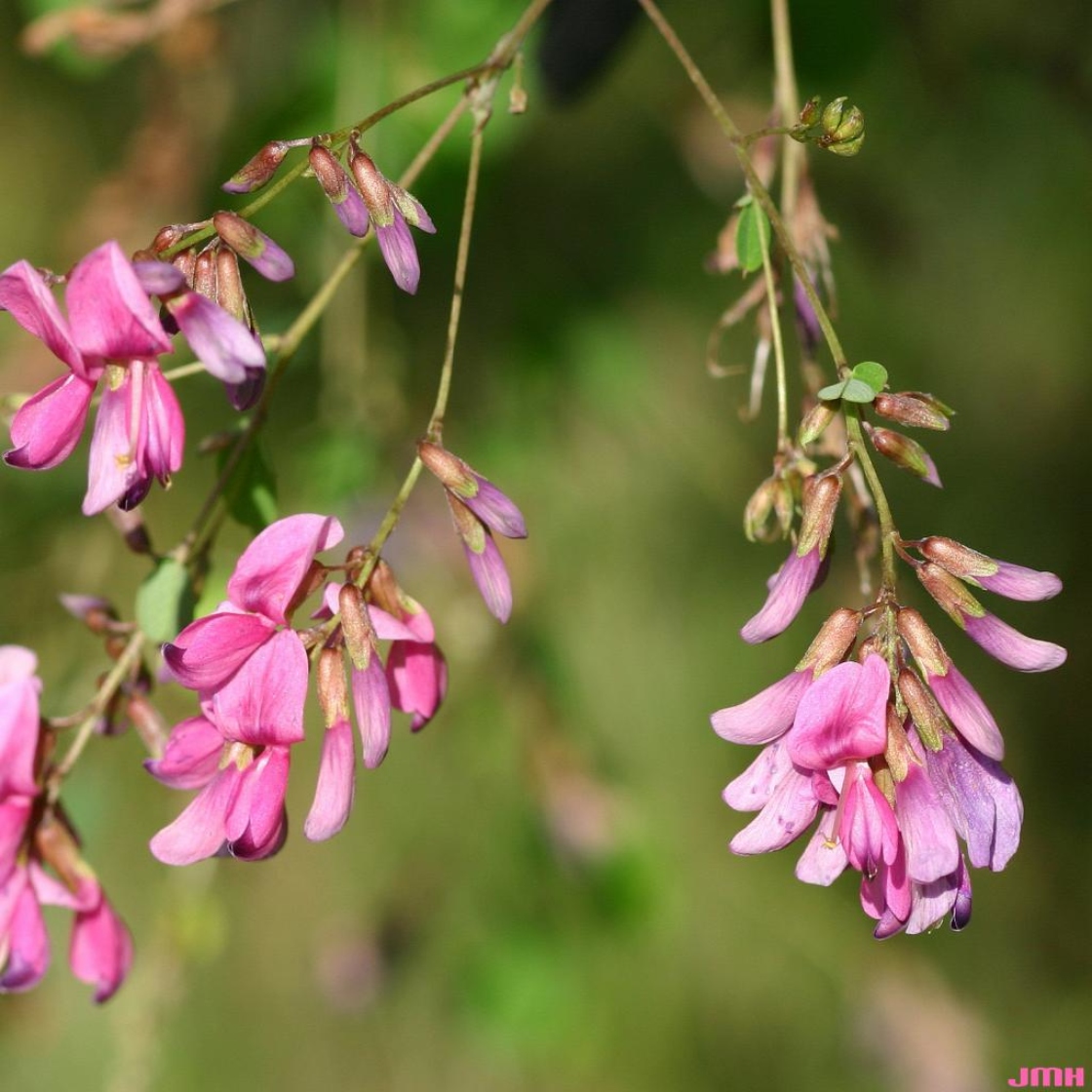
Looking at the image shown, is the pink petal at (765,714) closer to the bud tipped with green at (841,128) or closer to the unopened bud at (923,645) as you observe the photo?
the unopened bud at (923,645)

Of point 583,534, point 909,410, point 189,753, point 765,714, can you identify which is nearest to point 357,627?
point 189,753

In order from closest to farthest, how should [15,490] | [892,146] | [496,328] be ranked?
[15,490], [892,146], [496,328]

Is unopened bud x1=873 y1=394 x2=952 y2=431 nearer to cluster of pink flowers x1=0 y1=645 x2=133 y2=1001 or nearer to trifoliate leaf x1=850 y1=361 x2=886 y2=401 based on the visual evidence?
trifoliate leaf x1=850 y1=361 x2=886 y2=401

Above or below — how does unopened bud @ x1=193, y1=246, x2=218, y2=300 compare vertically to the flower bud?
below

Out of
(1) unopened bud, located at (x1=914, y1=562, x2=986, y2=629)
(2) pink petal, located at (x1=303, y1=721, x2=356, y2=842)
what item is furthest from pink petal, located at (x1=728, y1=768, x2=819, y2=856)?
(2) pink petal, located at (x1=303, y1=721, x2=356, y2=842)

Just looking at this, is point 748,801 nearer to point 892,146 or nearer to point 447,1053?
point 892,146

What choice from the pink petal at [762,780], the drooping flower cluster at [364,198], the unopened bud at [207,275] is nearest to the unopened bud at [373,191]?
the drooping flower cluster at [364,198]

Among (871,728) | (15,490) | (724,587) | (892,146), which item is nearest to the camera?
(871,728)

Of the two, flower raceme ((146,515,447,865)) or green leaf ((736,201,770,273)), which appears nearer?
flower raceme ((146,515,447,865))

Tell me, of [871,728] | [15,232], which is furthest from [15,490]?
[871,728]
